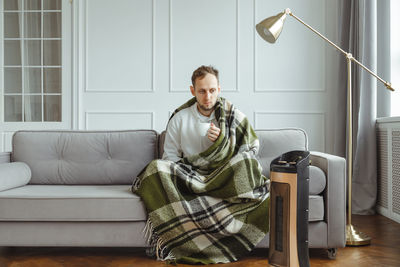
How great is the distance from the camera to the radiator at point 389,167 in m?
2.94

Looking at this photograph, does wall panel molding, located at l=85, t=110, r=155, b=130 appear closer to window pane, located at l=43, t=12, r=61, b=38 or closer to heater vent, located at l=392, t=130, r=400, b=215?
window pane, located at l=43, t=12, r=61, b=38

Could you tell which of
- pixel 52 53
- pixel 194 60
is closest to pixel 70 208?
pixel 194 60

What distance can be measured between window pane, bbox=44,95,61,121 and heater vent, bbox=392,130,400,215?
10.8 feet

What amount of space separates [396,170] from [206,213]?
1684 mm

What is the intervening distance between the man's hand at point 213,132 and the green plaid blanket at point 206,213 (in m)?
0.20

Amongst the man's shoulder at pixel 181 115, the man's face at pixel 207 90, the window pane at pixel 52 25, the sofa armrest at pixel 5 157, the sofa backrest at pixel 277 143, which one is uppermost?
the window pane at pixel 52 25

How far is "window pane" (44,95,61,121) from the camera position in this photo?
14.4 feet

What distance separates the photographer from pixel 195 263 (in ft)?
6.60

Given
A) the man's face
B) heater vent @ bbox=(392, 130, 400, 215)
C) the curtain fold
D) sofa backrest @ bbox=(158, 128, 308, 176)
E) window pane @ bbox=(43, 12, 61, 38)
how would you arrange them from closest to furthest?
the man's face → sofa backrest @ bbox=(158, 128, 308, 176) → heater vent @ bbox=(392, 130, 400, 215) → the curtain fold → window pane @ bbox=(43, 12, 61, 38)

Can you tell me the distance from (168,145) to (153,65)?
1.97 m

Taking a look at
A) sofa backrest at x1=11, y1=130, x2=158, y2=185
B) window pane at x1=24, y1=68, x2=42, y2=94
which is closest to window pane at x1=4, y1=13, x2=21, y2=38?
window pane at x1=24, y1=68, x2=42, y2=94

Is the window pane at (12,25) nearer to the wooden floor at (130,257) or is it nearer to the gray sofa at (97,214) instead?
the gray sofa at (97,214)

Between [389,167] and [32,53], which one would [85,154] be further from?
[32,53]

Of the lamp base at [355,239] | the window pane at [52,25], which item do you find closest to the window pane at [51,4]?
the window pane at [52,25]
